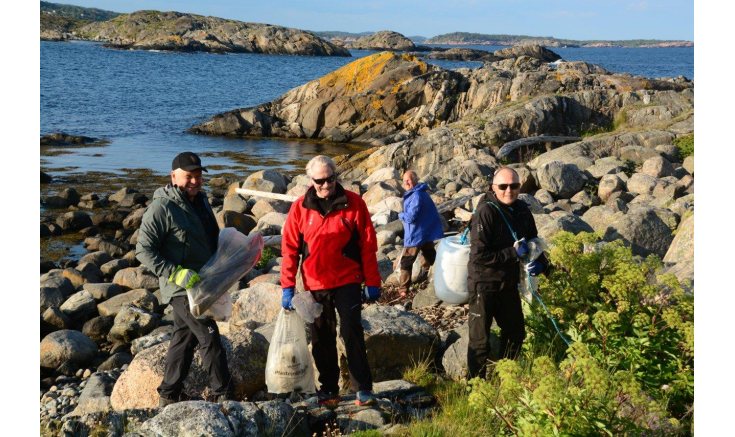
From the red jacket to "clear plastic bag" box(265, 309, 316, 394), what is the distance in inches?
12.8

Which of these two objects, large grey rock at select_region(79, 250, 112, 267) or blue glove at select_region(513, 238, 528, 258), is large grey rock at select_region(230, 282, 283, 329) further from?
large grey rock at select_region(79, 250, 112, 267)

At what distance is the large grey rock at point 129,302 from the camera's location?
1064cm

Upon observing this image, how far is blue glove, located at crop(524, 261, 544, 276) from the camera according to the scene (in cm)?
543

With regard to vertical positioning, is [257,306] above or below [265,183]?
below

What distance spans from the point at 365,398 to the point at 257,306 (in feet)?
11.2

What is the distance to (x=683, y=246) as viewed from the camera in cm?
858

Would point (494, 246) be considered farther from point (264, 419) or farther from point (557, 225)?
point (557, 225)

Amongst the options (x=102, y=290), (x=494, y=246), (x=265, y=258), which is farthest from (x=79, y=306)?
(x=494, y=246)

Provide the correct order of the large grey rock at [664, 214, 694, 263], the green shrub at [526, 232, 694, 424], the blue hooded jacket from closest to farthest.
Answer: the green shrub at [526, 232, 694, 424]
the large grey rock at [664, 214, 694, 263]
the blue hooded jacket

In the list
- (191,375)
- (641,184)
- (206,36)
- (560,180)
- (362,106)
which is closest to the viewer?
(191,375)

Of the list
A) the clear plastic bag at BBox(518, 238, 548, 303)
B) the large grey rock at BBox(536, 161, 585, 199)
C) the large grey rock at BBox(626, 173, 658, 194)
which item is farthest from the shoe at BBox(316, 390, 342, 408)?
the large grey rock at BBox(626, 173, 658, 194)

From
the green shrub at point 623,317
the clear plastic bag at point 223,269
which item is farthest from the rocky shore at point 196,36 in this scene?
the green shrub at point 623,317

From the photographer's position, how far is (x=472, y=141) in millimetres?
19344

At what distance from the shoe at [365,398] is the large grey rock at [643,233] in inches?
233
